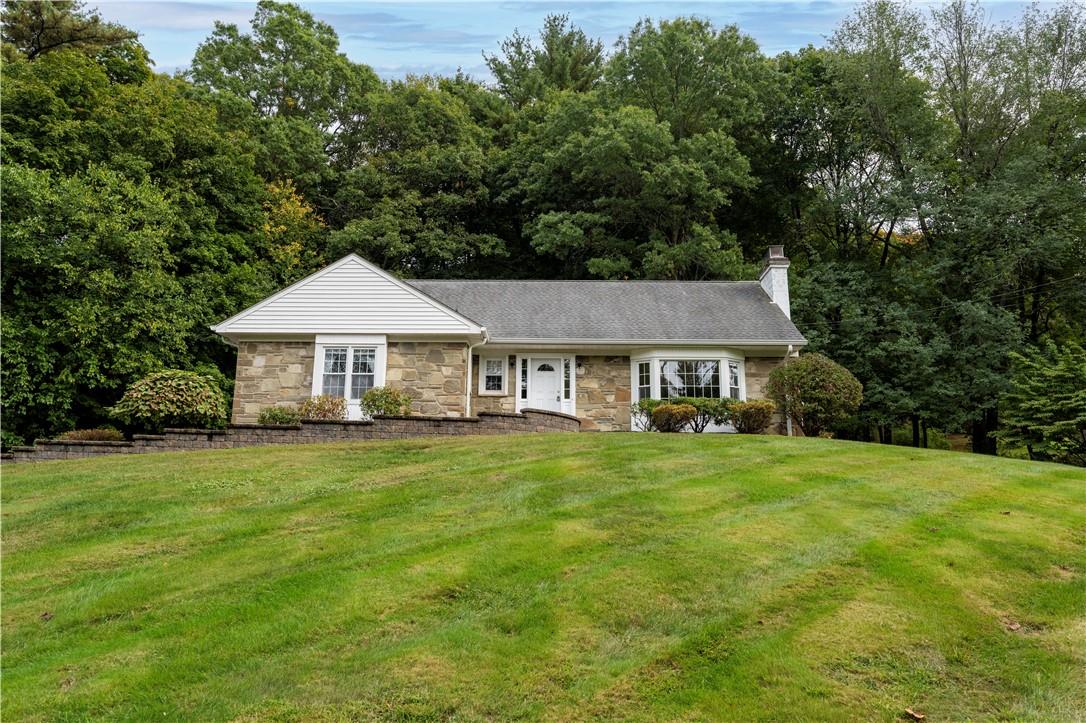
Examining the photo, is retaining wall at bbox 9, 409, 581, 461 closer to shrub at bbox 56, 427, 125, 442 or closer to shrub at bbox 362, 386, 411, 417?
shrub at bbox 56, 427, 125, 442

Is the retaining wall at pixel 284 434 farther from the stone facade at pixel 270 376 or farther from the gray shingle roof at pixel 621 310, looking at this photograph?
the gray shingle roof at pixel 621 310

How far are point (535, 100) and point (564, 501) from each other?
99.0 ft

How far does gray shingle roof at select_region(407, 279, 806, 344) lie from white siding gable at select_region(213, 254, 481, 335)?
75.9 inches

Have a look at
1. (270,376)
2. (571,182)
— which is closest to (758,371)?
(270,376)

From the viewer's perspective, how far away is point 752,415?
15.6 m

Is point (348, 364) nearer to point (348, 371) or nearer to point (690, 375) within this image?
point (348, 371)

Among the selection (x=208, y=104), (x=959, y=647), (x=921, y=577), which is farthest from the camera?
(x=208, y=104)

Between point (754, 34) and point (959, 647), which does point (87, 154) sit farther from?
point (754, 34)

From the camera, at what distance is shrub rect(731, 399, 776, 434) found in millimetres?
15516

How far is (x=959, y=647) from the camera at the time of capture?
14.3ft

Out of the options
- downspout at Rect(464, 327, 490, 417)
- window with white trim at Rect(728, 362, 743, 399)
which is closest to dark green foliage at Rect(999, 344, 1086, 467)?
window with white trim at Rect(728, 362, 743, 399)

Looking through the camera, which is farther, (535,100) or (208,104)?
(535,100)

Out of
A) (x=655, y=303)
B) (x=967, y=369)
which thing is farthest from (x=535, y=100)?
(x=967, y=369)

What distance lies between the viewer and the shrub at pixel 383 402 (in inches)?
581
